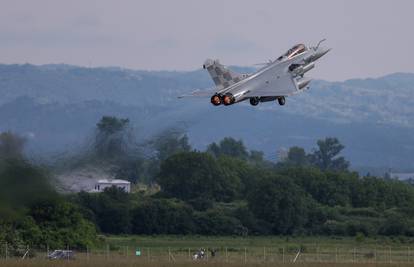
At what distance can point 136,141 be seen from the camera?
5481 centimetres

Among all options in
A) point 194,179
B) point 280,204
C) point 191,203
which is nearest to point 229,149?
point 194,179

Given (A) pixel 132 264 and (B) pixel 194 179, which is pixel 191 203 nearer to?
(B) pixel 194 179

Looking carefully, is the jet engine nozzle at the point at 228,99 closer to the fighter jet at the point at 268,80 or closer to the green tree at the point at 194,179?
the fighter jet at the point at 268,80

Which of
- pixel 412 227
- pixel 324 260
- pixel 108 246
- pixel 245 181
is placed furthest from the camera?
pixel 245 181

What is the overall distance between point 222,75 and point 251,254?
659 inches

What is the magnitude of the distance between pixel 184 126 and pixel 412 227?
103 ft

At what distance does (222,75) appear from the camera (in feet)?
186

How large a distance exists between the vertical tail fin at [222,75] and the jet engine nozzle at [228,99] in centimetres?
146

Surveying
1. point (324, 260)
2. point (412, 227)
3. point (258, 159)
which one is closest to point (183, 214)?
point (412, 227)

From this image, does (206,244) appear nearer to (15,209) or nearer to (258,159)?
(15,209)

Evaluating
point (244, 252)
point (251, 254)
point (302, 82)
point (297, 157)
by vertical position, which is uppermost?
point (297, 157)

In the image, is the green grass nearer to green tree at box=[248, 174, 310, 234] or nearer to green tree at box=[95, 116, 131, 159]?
green tree at box=[248, 174, 310, 234]

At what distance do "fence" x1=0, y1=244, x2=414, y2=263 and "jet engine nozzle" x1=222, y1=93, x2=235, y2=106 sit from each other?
9.79 m

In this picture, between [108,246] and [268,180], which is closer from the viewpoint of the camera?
[108,246]
